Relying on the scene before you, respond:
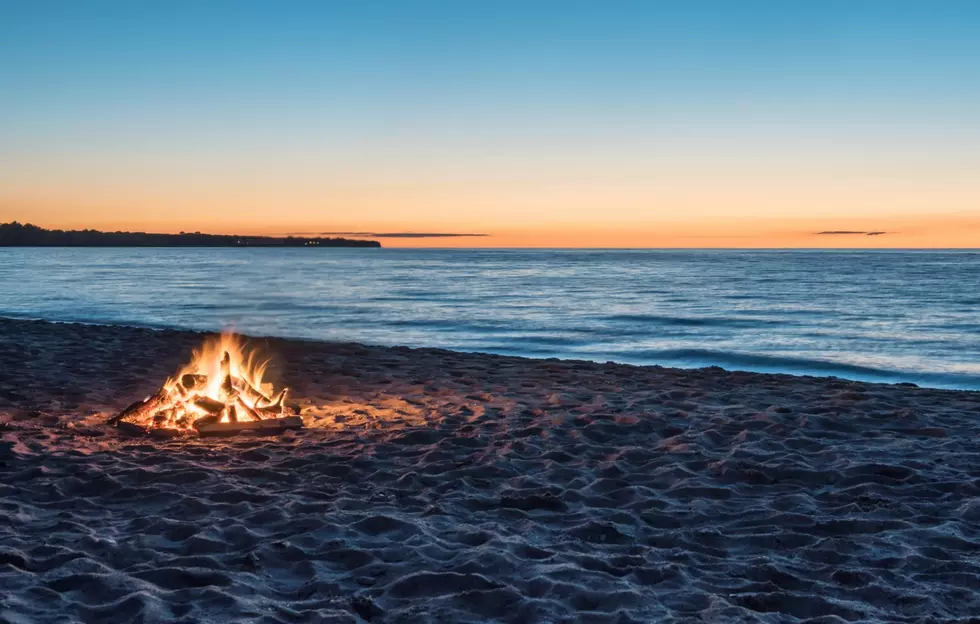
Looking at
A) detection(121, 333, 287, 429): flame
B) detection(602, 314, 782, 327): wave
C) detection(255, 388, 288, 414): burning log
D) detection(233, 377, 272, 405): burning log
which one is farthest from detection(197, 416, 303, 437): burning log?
detection(602, 314, 782, 327): wave

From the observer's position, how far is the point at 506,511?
18.3 ft

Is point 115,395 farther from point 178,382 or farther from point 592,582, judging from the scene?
point 592,582

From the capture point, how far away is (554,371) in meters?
12.6

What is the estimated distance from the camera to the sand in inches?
160

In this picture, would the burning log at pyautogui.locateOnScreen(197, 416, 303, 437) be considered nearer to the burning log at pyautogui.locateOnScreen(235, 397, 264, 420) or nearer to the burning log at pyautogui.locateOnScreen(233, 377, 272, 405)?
the burning log at pyautogui.locateOnScreen(235, 397, 264, 420)

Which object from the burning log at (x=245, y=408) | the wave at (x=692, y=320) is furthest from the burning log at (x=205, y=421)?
the wave at (x=692, y=320)

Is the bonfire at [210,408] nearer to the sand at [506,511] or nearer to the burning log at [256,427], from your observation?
the burning log at [256,427]

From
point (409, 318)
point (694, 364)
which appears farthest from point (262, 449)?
point (409, 318)

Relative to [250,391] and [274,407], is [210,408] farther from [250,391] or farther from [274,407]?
[274,407]

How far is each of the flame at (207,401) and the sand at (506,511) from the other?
0.46 metres

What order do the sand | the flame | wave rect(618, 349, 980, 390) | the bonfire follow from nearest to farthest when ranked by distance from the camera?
the sand, the bonfire, the flame, wave rect(618, 349, 980, 390)

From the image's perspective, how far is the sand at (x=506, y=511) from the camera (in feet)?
13.4

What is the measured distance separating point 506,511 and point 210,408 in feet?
13.6

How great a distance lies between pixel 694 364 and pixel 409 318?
1338 cm
